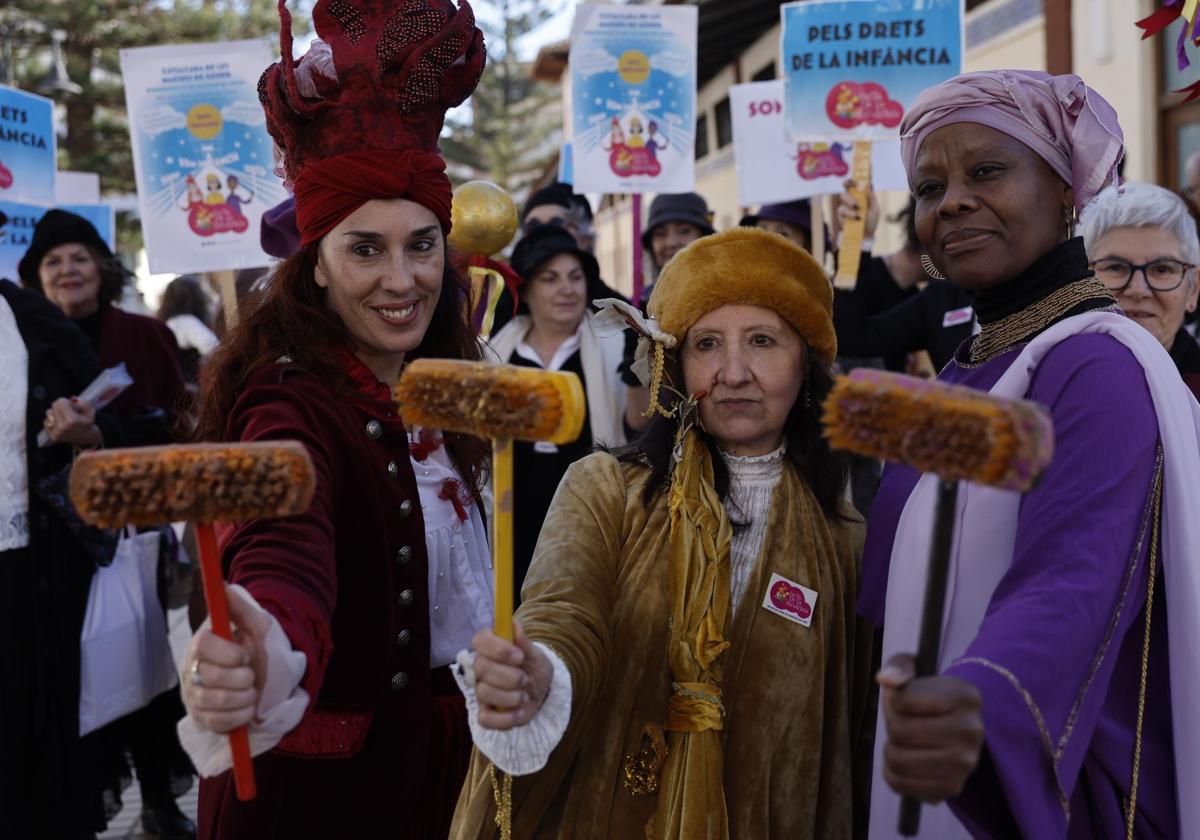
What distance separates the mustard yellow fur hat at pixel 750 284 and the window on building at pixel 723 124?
17146mm

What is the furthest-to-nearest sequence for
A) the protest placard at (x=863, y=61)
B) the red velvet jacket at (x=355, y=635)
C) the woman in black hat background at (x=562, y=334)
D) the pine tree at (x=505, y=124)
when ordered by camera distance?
the pine tree at (x=505, y=124), the protest placard at (x=863, y=61), the woman in black hat background at (x=562, y=334), the red velvet jacket at (x=355, y=635)

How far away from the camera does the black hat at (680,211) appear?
6332 millimetres

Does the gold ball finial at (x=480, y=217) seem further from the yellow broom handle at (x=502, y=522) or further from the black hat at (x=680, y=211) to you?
the yellow broom handle at (x=502, y=522)

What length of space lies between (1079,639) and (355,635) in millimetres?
1326

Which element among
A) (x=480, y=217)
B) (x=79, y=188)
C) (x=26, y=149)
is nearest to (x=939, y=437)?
(x=480, y=217)

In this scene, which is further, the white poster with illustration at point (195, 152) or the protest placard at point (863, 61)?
the white poster with illustration at point (195, 152)

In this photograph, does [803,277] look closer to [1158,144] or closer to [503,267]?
[503,267]

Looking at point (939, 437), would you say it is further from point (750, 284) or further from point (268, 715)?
point (750, 284)

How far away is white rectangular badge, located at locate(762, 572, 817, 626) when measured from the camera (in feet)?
7.73

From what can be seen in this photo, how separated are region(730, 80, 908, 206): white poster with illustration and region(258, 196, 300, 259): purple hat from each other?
149 inches

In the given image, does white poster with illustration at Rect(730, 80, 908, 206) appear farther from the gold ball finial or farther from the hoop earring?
the hoop earring

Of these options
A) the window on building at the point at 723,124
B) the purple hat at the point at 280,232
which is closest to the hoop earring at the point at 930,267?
the purple hat at the point at 280,232

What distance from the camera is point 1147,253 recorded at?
326cm

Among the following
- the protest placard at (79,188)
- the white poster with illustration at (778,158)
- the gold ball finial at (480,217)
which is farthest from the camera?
the protest placard at (79,188)
